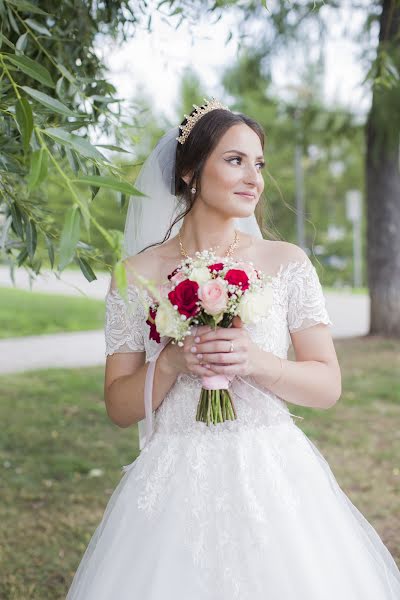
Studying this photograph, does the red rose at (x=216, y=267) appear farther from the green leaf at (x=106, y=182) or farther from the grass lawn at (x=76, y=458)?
the grass lawn at (x=76, y=458)

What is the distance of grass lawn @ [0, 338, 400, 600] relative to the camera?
155 inches

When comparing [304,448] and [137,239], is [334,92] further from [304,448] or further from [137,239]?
[304,448]

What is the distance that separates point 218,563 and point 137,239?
4.08 feet

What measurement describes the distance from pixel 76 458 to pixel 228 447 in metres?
3.54

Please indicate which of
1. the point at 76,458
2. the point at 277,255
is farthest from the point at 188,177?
the point at 76,458

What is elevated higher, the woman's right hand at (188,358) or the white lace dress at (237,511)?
the woman's right hand at (188,358)

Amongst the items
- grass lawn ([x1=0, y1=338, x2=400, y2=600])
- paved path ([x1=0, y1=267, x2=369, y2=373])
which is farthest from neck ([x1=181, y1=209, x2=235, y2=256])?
paved path ([x1=0, y1=267, x2=369, y2=373])

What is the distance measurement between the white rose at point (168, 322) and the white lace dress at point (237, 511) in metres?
0.39

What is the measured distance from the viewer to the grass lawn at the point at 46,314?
12852mm

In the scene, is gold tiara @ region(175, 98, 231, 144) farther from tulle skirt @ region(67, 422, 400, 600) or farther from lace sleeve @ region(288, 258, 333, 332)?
tulle skirt @ region(67, 422, 400, 600)

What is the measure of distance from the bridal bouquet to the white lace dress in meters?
0.22

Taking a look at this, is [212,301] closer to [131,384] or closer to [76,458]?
[131,384]

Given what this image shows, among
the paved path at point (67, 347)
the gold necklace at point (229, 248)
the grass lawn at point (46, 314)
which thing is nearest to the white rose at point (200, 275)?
the gold necklace at point (229, 248)

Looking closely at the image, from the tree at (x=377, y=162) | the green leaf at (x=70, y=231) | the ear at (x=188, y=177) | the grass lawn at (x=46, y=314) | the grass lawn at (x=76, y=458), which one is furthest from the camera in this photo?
the grass lawn at (x=46, y=314)
